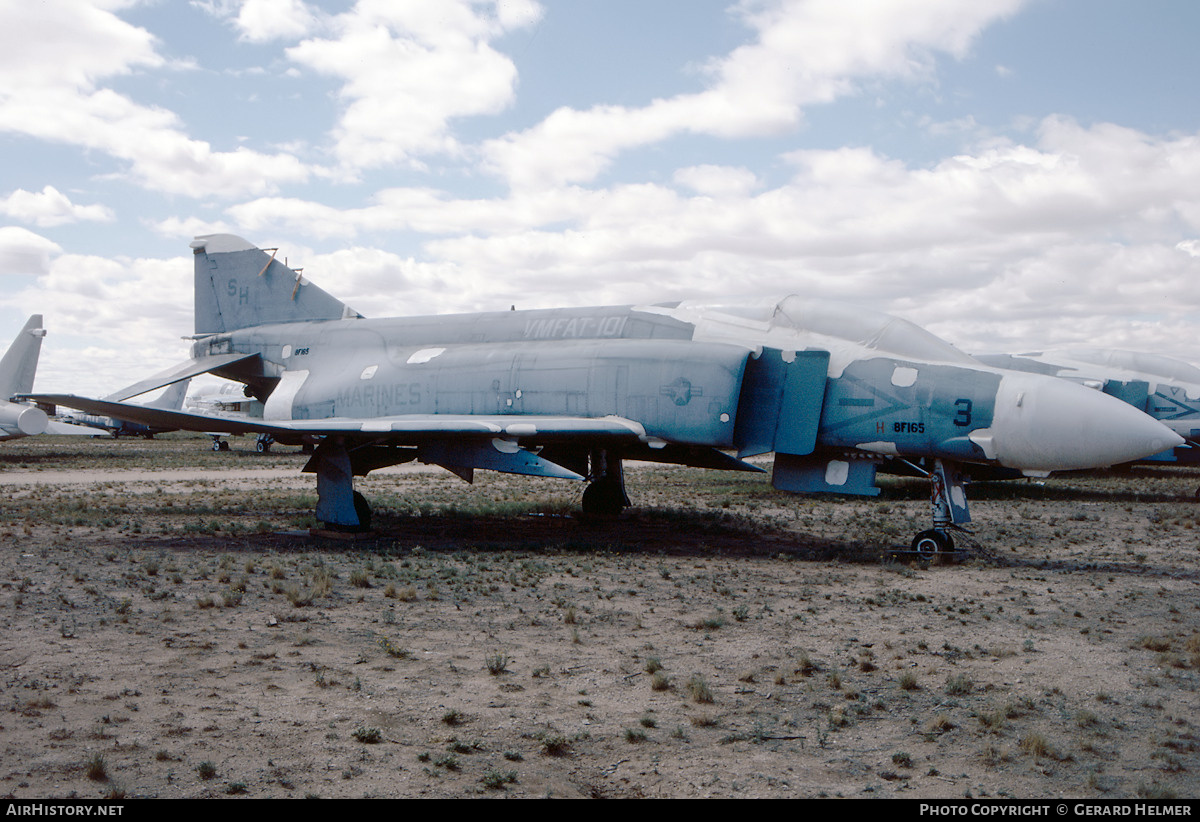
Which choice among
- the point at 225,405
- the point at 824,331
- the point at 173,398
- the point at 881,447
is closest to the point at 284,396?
the point at 824,331

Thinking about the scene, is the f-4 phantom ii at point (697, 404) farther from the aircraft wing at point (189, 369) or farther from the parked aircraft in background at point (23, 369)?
the parked aircraft in background at point (23, 369)

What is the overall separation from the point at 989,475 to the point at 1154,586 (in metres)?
→ 8.23

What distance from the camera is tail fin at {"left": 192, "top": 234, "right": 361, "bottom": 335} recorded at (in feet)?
51.1

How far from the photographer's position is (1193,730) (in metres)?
4.62

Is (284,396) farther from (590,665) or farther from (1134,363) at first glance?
(1134,363)

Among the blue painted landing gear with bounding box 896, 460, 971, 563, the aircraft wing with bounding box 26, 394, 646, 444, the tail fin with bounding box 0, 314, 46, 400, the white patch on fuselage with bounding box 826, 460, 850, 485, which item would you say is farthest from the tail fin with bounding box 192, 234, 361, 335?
the tail fin with bounding box 0, 314, 46, 400

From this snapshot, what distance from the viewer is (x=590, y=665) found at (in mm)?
5766

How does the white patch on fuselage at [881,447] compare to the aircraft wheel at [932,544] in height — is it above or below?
above

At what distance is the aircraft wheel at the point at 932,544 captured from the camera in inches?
388

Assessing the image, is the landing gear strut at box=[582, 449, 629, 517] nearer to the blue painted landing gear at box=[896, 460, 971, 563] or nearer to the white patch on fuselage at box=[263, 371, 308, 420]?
the white patch on fuselage at box=[263, 371, 308, 420]

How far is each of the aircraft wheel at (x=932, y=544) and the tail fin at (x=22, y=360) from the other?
3186 centimetres

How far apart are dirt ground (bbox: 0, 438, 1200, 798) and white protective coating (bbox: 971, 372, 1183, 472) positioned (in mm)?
1317

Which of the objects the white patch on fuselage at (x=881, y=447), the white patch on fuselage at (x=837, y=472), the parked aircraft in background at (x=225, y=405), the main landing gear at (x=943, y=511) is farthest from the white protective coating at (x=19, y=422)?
the main landing gear at (x=943, y=511)
